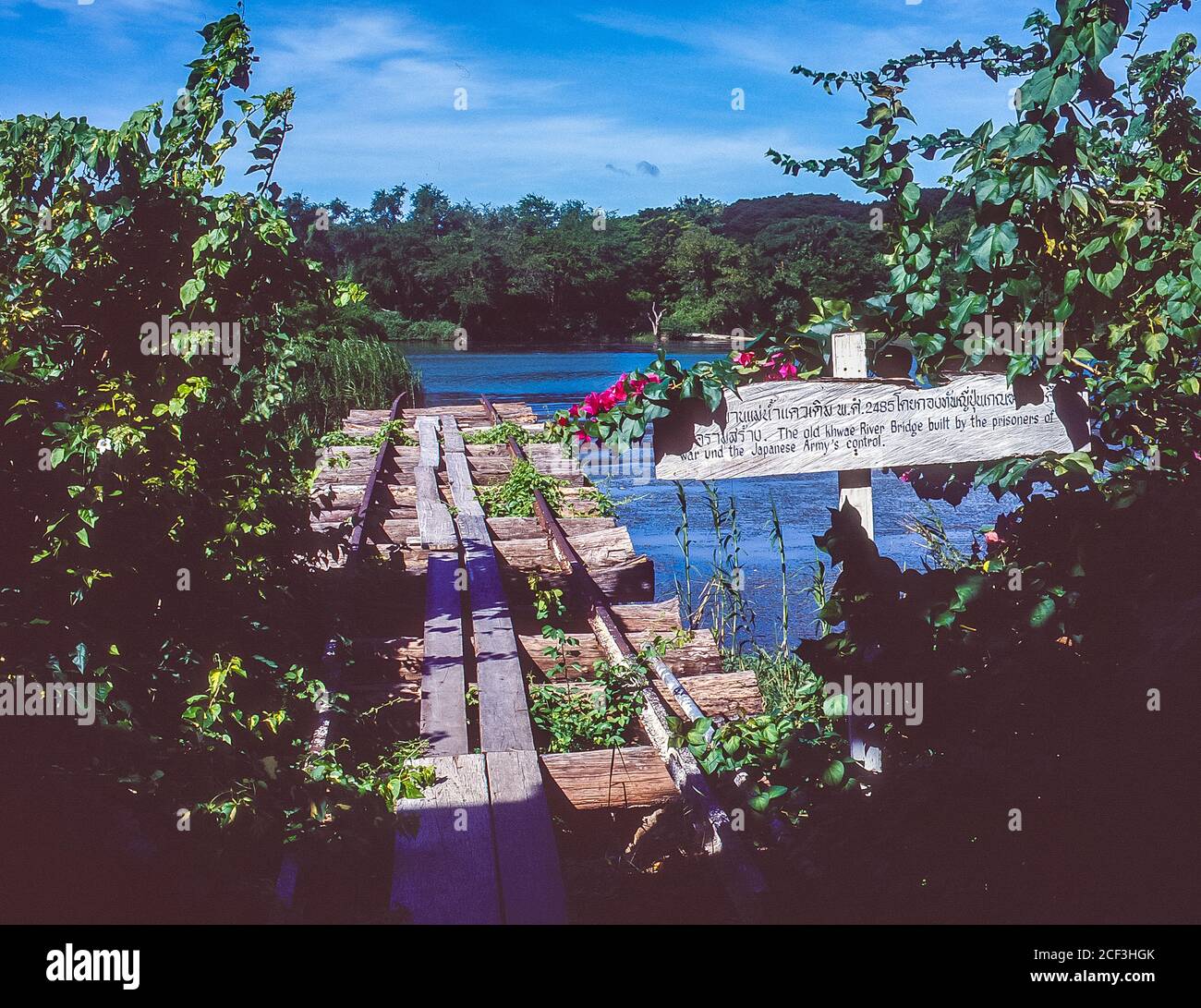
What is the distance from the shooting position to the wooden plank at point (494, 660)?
14.5ft

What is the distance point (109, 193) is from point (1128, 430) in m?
3.70

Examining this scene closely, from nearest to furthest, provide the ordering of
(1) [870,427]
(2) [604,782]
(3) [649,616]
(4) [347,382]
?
(1) [870,427]
(2) [604,782]
(3) [649,616]
(4) [347,382]

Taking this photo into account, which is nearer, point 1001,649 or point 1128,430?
point 1001,649

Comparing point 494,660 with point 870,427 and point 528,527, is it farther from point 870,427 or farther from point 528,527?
point 528,527

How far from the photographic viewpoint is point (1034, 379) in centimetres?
304

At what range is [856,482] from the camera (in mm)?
3203

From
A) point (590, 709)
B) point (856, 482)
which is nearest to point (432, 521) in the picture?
point (590, 709)

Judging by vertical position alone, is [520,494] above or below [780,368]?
below

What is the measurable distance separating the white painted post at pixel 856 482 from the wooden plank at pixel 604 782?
42.2 inches

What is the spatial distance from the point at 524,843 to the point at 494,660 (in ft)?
6.14

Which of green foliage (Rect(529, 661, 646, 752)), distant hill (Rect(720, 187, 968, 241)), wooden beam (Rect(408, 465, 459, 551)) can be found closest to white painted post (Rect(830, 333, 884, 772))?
green foliage (Rect(529, 661, 646, 752))

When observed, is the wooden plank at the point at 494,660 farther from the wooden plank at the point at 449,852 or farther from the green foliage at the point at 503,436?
the green foliage at the point at 503,436
